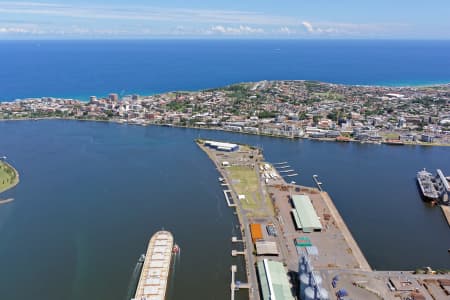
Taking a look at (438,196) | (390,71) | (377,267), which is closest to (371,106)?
(438,196)

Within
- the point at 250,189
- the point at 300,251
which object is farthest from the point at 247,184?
the point at 300,251

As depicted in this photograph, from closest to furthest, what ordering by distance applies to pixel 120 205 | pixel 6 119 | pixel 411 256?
pixel 411 256, pixel 120 205, pixel 6 119

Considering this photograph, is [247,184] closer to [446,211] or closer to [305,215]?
[305,215]

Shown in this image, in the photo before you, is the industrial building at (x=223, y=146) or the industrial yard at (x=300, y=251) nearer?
the industrial yard at (x=300, y=251)

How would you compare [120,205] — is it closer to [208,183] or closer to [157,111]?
[208,183]

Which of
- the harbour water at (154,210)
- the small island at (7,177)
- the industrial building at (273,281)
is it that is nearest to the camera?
the industrial building at (273,281)

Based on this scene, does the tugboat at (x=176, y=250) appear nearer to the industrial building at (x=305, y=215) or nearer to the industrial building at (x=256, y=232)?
the industrial building at (x=256, y=232)

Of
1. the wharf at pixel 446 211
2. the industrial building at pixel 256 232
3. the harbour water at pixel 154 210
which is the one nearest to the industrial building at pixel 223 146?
the harbour water at pixel 154 210
